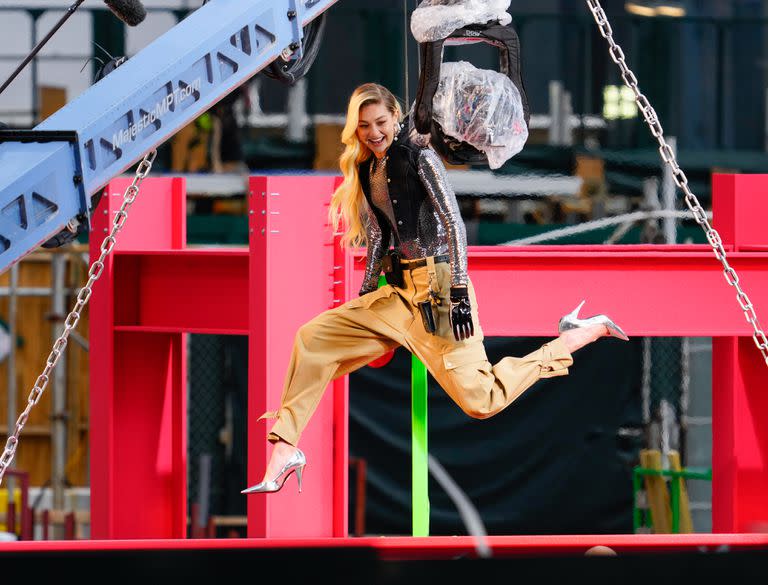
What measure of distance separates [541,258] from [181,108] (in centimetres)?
187

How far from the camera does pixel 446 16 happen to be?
6121 mm

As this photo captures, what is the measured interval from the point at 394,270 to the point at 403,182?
39cm

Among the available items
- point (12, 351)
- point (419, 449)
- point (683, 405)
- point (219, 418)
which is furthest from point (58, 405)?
point (419, 449)

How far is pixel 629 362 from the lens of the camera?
12.6 m

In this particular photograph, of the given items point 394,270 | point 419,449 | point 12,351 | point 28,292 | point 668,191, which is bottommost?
point 419,449

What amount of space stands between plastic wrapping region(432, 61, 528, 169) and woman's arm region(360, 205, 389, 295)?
534mm

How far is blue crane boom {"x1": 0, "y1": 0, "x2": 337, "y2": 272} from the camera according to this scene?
5582 mm

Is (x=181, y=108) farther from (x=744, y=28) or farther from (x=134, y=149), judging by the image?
(x=744, y=28)

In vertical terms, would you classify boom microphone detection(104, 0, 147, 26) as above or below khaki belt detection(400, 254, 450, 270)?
above

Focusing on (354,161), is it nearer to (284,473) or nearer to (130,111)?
(130,111)

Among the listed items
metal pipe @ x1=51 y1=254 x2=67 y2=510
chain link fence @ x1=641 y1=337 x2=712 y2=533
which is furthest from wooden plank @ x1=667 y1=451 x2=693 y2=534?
metal pipe @ x1=51 y1=254 x2=67 y2=510

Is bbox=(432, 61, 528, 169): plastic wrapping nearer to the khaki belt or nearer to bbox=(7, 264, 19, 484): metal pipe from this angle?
the khaki belt

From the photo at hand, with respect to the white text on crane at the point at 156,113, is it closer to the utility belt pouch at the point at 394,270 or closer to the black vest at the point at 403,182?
the black vest at the point at 403,182

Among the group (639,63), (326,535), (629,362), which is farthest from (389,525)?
(326,535)
